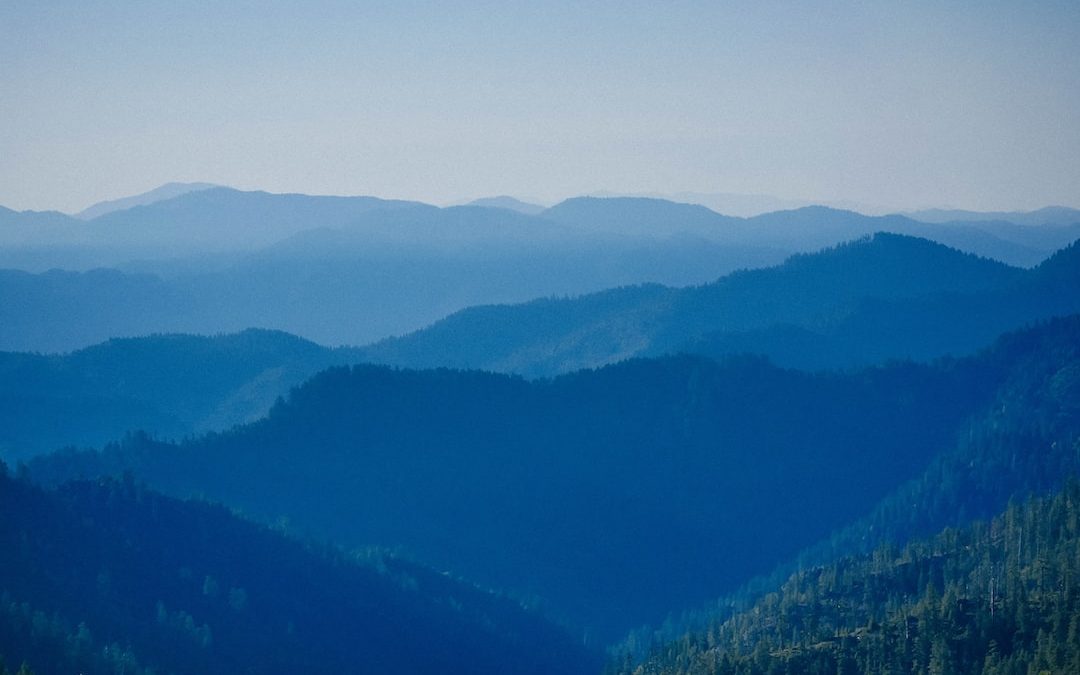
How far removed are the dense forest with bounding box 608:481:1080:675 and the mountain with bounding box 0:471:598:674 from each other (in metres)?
18.5

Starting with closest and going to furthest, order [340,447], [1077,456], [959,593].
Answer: [959,593] → [1077,456] → [340,447]

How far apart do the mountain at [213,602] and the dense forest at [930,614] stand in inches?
728

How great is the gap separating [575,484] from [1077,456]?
72.8 metres

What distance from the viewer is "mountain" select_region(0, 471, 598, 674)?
9781cm

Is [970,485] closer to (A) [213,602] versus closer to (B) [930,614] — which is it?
(B) [930,614]

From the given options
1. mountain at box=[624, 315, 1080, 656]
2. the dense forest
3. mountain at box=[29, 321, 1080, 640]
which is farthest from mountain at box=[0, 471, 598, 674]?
mountain at box=[624, 315, 1080, 656]

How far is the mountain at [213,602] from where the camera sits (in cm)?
9781

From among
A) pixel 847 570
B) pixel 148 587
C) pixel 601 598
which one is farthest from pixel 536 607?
pixel 148 587

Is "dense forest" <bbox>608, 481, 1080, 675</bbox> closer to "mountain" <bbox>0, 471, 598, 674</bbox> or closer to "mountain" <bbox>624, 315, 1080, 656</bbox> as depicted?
"mountain" <bbox>0, 471, 598, 674</bbox>

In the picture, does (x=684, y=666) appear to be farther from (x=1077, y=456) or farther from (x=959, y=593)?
(x=1077, y=456)

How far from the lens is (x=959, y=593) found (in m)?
96.9

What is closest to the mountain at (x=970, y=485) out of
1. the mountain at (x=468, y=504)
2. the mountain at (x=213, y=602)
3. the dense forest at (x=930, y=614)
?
the mountain at (x=468, y=504)

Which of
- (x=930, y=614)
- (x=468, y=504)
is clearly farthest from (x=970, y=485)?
(x=930, y=614)

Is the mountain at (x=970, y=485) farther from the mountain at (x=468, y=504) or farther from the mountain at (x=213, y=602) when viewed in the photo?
the mountain at (x=213, y=602)
